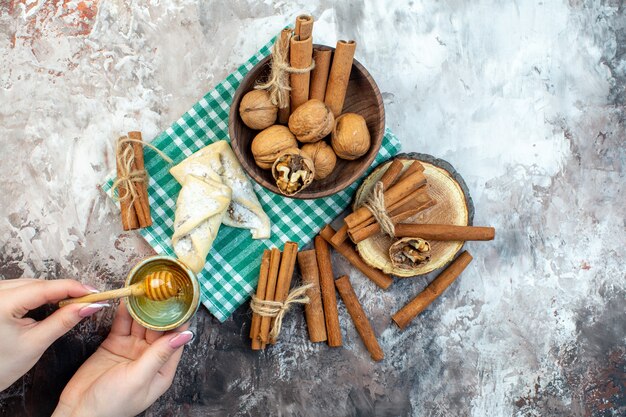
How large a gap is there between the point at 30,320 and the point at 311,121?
95 cm

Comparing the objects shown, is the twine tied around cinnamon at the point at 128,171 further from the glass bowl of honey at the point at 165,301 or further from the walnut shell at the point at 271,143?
the walnut shell at the point at 271,143

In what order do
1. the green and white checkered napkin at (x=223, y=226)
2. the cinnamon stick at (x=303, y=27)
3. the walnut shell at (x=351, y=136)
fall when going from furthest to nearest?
the green and white checkered napkin at (x=223, y=226) < the walnut shell at (x=351, y=136) < the cinnamon stick at (x=303, y=27)

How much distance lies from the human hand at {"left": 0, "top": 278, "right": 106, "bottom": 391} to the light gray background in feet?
0.75

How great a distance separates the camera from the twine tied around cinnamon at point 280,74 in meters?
1.49

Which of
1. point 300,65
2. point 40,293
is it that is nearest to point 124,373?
point 40,293

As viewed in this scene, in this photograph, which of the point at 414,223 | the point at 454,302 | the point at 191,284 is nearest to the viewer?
the point at 191,284

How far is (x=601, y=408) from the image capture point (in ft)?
5.99

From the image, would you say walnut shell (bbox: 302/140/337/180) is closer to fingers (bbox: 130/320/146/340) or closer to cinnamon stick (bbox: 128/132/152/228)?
cinnamon stick (bbox: 128/132/152/228)

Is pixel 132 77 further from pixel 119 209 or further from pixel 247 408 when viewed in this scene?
pixel 247 408

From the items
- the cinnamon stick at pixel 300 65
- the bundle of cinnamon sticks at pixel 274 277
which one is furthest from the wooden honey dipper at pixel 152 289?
the cinnamon stick at pixel 300 65

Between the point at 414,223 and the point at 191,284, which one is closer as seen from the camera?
the point at 191,284

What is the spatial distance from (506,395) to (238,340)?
861mm

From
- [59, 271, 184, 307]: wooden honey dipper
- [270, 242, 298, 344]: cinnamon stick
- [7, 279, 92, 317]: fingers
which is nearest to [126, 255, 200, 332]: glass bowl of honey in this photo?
[59, 271, 184, 307]: wooden honey dipper

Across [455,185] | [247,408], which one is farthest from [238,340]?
[455,185]
